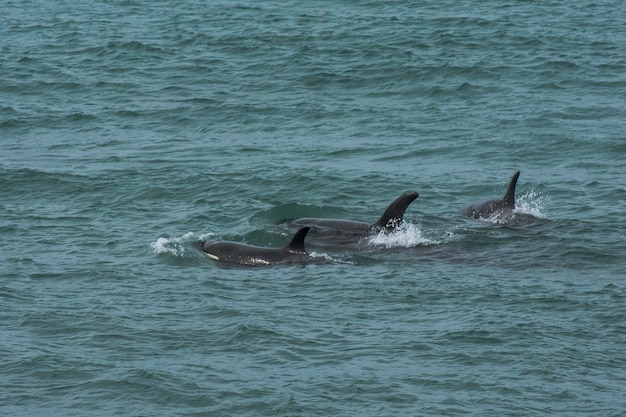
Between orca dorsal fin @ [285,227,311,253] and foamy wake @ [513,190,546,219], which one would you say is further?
foamy wake @ [513,190,546,219]

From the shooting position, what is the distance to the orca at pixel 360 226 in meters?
23.4

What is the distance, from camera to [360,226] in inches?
939

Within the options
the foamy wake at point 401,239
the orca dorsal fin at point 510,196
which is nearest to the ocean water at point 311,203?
the foamy wake at point 401,239

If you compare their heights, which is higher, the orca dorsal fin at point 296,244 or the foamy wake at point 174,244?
the orca dorsal fin at point 296,244

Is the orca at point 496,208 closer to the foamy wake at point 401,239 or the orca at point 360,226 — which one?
the foamy wake at point 401,239

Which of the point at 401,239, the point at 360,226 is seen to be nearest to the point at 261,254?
the point at 360,226

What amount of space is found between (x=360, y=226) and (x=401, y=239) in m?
0.94

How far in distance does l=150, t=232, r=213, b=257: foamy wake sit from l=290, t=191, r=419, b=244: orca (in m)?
2.14

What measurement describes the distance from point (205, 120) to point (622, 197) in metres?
11.7

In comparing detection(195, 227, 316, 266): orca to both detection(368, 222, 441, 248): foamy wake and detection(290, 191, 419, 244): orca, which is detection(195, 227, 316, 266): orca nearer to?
detection(290, 191, 419, 244): orca

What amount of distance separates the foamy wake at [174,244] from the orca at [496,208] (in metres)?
5.12

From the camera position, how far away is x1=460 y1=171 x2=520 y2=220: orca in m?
24.7

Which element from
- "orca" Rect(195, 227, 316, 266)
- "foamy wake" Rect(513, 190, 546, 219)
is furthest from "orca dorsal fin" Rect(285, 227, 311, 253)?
"foamy wake" Rect(513, 190, 546, 219)

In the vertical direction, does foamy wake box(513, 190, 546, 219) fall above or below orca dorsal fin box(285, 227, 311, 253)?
below
